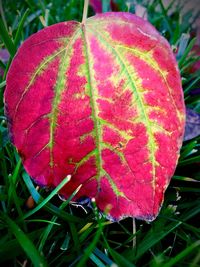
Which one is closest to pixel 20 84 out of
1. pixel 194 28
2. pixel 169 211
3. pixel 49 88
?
pixel 49 88

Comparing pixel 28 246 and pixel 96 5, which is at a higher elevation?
pixel 96 5

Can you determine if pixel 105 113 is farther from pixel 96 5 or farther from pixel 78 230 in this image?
pixel 96 5

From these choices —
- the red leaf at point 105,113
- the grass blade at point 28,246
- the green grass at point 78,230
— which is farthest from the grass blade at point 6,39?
the grass blade at point 28,246

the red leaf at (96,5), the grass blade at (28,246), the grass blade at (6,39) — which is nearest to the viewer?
the grass blade at (28,246)

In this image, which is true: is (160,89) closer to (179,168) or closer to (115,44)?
(115,44)

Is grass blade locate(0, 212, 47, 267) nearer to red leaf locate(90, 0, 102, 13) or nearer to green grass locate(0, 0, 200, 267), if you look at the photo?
green grass locate(0, 0, 200, 267)

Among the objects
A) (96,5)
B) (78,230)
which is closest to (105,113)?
(78,230)

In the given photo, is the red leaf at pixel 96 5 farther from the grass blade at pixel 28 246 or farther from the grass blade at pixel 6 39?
the grass blade at pixel 28 246

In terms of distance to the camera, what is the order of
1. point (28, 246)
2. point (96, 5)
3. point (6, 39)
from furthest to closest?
point (96, 5) < point (6, 39) < point (28, 246)
